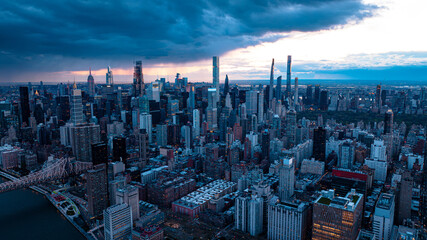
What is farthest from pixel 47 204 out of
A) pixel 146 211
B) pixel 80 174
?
pixel 146 211

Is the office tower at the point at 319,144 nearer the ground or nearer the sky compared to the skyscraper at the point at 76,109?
nearer the ground

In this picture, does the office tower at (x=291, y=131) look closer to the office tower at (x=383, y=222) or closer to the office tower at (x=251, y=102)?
the office tower at (x=251, y=102)

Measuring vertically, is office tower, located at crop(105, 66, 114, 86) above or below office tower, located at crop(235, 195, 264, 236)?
above

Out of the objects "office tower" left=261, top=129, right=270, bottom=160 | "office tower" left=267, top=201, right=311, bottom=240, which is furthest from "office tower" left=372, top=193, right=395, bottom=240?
"office tower" left=261, top=129, right=270, bottom=160


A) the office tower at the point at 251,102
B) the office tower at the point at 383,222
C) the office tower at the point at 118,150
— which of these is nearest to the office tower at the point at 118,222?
the office tower at the point at 118,150

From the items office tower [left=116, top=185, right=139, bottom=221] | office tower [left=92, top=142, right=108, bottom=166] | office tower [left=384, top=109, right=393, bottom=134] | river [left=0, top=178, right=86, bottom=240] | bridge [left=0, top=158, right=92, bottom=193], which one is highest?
office tower [left=384, top=109, right=393, bottom=134]

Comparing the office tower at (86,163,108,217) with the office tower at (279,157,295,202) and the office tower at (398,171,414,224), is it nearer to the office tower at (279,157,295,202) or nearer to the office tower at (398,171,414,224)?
the office tower at (279,157,295,202)

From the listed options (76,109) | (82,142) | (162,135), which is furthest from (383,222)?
(76,109)
